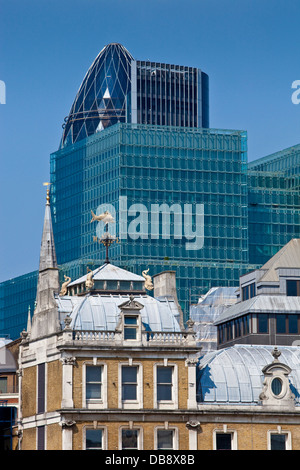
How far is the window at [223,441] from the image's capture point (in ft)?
345

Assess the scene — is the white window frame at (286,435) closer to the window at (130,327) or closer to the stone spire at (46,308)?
the window at (130,327)

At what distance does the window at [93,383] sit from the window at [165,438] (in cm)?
524

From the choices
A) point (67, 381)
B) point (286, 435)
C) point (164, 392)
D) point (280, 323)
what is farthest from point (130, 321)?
point (280, 323)

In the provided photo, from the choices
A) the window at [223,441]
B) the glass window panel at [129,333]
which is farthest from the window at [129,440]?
the glass window panel at [129,333]

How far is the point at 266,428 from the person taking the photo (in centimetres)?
10575

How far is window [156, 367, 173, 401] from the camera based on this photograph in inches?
4114

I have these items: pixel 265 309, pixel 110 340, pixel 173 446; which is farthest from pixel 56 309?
pixel 265 309

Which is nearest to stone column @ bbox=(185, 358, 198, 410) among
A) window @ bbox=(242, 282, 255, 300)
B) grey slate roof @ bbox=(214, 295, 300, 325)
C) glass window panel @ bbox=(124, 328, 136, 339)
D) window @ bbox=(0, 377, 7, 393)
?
glass window panel @ bbox=(124, 328, 136, 339)

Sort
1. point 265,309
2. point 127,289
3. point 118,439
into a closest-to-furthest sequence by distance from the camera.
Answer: point 118,439
point 127,289
point 265,309

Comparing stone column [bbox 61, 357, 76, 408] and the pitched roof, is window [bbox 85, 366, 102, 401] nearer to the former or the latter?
stone column [bbox 61, 357, 76, 408]

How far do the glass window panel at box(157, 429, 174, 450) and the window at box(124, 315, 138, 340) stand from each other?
7254 mm
